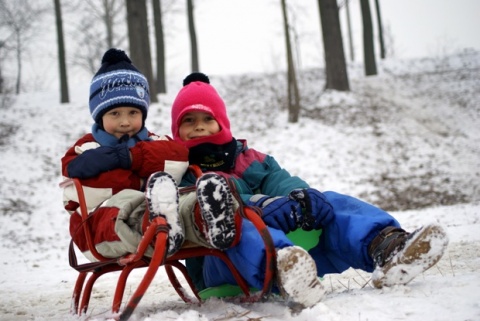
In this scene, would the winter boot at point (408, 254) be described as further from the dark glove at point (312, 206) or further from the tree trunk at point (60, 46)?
the tree trunk at point (60, 46)

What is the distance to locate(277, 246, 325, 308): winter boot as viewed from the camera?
73.7 inches

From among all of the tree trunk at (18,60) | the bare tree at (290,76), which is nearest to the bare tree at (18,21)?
the tree trunk at (18,60)

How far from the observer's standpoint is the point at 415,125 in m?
12.0

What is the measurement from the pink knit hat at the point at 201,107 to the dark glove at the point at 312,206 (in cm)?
80

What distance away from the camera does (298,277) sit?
6.16 ft

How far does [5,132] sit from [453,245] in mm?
10643

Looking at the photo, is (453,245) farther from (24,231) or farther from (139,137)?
(24,231)

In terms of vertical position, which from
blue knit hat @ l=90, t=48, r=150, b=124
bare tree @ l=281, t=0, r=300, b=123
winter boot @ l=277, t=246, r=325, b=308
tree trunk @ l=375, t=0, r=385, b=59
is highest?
tree trunk @ l=375, t=0, r=385, b=59

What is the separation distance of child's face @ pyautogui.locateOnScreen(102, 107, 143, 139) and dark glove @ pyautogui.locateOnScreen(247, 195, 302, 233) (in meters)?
A: 0.99

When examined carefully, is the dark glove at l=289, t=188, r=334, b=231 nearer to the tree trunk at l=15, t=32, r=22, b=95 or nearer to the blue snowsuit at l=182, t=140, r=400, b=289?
the blue snowsuit at l=182, t=140, r=400, b=289

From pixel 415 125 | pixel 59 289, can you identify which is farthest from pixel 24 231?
pixel 415 125

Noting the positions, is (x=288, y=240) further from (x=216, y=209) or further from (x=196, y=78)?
(x=196, y=78)

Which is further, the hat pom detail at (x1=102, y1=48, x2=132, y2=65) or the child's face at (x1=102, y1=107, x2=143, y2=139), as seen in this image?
the hat pom detail at (x1=102, y1=48, x2=132, y2=65)

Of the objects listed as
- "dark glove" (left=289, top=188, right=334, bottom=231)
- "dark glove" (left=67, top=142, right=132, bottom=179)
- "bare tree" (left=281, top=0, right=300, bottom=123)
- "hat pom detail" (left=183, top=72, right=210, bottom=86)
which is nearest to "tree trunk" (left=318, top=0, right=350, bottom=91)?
"bare tree" (left=281, top=0, right=300, bottom=123)
